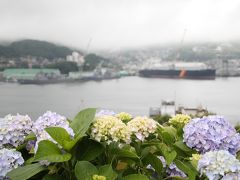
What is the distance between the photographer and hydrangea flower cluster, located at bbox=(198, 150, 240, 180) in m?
0.86

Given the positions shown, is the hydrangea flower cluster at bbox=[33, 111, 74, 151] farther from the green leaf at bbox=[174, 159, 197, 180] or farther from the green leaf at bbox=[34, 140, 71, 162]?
the green leaf at bbox=[174, 159, 197, 180]

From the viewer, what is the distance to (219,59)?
88.2 m

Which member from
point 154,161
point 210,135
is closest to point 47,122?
point 154,161

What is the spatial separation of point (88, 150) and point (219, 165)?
326 millimetres

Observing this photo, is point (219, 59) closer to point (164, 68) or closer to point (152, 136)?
point (164, 68)

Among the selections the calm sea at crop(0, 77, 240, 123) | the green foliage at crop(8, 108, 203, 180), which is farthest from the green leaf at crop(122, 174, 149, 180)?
the calm sea at crop(0, 77, 240, 123)

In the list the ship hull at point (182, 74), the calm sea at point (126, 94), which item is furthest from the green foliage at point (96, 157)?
the ship hull at point (182, 74)

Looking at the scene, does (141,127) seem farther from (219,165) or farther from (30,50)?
(30,50)

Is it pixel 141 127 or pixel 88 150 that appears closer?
pixel 88 150

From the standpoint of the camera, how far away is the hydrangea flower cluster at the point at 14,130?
Answer: 118cm

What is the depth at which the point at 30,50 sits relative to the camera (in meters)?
69.2

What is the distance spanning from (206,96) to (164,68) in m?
17.8

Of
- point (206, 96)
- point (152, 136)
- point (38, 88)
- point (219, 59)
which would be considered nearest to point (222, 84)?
point (219, 59)

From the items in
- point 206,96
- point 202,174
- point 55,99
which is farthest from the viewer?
point 206,96
